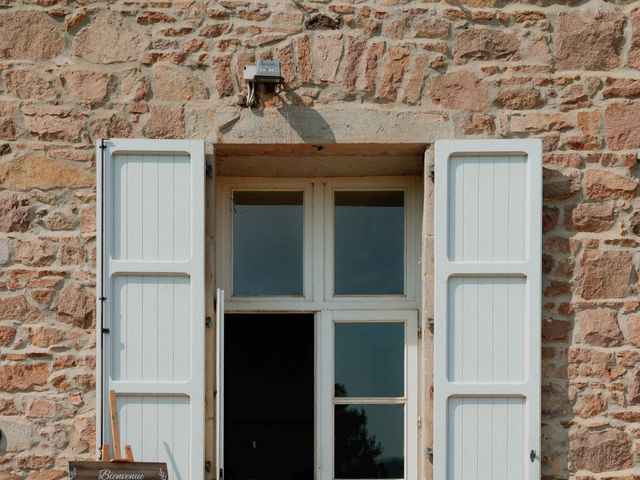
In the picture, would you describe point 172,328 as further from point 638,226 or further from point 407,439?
point 638,226

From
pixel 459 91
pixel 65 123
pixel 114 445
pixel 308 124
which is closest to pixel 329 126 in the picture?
pixel 308 124

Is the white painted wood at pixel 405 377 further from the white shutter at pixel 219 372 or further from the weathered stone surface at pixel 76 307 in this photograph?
the weathered stone surface at pixel 76 307

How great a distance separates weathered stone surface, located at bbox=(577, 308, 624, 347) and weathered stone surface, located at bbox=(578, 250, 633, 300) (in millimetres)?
74

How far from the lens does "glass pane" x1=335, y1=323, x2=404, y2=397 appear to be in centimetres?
435

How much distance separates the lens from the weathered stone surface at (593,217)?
3.99 meters

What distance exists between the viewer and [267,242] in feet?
14.5

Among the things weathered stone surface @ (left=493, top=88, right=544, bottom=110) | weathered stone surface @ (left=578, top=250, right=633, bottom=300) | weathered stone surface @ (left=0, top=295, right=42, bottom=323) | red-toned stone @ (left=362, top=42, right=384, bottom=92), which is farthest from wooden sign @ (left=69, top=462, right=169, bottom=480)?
weathered stone surface @ (left=493, top=88, right=544, bottom=110)

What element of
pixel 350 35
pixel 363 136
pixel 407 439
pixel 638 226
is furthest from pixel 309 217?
pixel 638 226

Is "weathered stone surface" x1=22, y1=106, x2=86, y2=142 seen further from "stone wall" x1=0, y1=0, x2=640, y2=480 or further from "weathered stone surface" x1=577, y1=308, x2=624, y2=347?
"weathered stone surface" x1=577, y1=308, x2=624, y2=347

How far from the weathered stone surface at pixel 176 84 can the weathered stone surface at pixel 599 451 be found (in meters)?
2.28

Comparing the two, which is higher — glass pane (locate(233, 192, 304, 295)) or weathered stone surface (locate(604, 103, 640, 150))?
weathered stone surface (locate(604, 103, 640, 150))

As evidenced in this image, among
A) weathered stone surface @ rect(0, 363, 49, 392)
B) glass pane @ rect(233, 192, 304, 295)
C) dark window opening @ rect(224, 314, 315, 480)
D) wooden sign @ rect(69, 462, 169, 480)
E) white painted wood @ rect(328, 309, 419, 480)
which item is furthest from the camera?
dark window opening @ rect(224, 314, 315, 480)

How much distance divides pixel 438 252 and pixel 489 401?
2.26ft

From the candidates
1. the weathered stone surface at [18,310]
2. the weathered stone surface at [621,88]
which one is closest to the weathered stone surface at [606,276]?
the weathered stone surface at [621,88]
